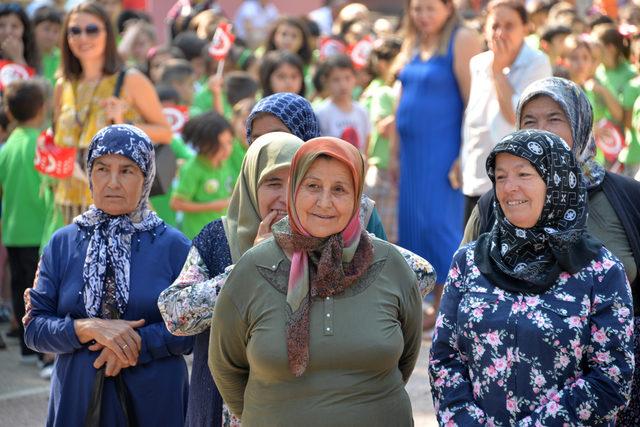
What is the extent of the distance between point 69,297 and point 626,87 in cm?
703

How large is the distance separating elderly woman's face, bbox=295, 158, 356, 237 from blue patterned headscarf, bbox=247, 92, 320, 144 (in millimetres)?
1181

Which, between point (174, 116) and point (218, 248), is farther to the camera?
point (174, 116)

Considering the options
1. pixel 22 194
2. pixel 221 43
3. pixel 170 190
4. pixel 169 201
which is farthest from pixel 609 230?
pixel 221 43

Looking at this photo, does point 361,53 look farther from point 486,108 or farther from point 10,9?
point 486,108

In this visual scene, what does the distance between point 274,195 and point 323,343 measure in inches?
28.3

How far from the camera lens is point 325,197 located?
3.59 meters

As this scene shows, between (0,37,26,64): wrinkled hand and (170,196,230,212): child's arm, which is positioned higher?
(0,37,26,64): wrinkled hand

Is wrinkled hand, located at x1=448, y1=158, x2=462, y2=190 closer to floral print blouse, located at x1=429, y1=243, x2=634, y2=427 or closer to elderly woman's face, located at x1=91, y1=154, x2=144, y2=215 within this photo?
elderly woman's face, located at x1=91, y1=154, x2=144, y2=215

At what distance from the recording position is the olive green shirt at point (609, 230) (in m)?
4.34

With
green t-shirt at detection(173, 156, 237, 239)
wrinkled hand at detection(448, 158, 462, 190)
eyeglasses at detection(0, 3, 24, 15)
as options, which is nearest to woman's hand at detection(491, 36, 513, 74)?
wrinkled hand at detection(448, 158, 462, 190)

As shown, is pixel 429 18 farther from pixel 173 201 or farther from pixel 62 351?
pixel 62 351

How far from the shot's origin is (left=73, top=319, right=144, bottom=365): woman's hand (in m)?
4.35

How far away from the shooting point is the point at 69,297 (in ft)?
14.7

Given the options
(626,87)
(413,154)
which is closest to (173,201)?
(413,154)
